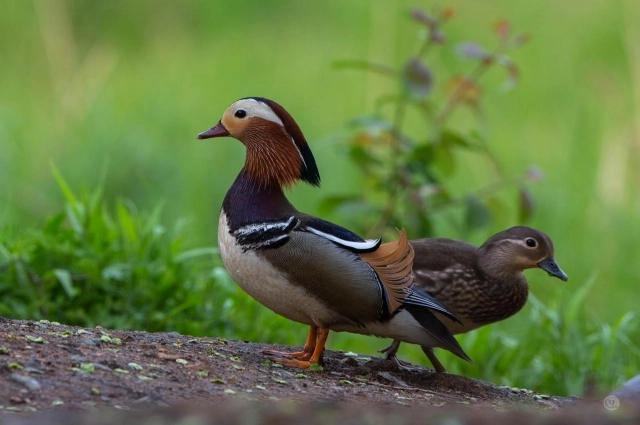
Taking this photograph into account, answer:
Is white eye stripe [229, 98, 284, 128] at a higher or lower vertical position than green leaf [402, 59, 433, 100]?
lower

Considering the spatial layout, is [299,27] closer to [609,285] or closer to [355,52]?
[355,52]

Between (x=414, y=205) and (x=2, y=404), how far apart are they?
3.33m

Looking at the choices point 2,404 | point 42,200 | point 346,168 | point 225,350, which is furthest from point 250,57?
point 2,404

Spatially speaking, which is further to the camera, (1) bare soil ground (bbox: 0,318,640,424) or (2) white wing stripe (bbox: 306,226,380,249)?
(2) white wing stripe (bbox: 306,226,380,249)

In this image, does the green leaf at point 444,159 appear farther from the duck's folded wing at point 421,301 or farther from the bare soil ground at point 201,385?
the duck's folded wing at point 421,301

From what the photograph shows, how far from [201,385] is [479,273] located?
6.30ft

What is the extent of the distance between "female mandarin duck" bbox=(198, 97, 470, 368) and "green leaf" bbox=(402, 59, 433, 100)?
57.6 inches

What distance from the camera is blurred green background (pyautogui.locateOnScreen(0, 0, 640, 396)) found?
7.33 metres

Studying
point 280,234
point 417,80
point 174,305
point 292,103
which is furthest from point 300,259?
point 292,103

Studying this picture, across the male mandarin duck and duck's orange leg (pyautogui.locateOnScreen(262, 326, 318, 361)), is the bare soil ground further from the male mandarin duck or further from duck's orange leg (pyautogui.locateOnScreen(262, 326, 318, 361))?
the male mandarin duck

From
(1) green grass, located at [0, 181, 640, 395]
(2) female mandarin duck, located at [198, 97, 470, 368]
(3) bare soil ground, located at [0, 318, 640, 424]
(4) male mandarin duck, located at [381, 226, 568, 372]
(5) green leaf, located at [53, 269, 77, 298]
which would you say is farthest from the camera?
(1) green grass, located at [0, 181, 640, 395]

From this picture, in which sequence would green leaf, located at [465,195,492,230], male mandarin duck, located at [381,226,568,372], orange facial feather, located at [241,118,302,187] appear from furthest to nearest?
green leaf, located at [465,195,492,230]
male mandarin duck, located at [381,226,568,372]
orange facial feather, located at [241,118,302,187]

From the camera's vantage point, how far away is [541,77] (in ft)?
33.4

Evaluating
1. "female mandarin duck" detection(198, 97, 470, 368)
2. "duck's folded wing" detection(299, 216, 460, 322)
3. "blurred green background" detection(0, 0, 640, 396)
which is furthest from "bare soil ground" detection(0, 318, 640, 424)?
"blurred green background" detection(0, 0, 640, 396)
